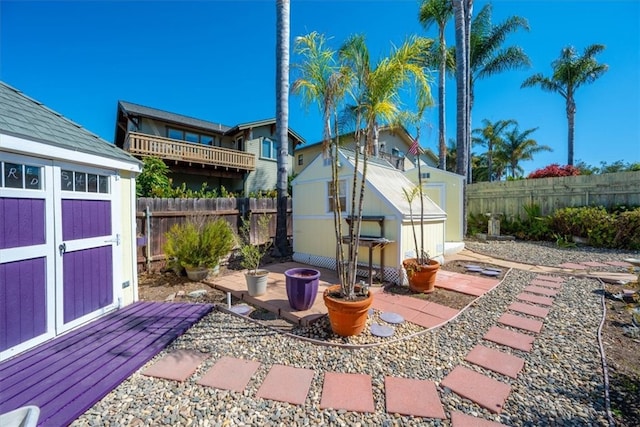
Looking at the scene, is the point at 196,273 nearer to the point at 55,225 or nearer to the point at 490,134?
the point at 55,225

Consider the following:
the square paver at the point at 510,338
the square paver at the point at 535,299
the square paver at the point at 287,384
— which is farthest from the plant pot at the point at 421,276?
the square paver at the point at 287,384

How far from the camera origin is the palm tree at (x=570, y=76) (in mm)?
15773

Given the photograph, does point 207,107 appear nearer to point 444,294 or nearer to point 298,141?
point 298,141

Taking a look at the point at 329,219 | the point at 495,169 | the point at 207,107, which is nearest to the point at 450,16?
the point at 329,219

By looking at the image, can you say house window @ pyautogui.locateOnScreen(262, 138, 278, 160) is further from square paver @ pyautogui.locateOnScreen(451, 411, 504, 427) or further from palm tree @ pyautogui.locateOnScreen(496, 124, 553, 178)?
palm tree @ pyautogui.locateOnScreen(496, 124, 553, 178)

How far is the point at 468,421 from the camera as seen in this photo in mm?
1988

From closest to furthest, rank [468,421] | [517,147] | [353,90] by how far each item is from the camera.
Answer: [468,421]
[353,90]
[517,147]

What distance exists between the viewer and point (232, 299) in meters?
4.61

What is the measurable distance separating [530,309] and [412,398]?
3218 mm

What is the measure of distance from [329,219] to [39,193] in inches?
202

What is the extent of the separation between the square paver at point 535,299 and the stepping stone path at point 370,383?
5.23 feet

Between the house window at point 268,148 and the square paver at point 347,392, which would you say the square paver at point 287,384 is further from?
the house window at point 268,148

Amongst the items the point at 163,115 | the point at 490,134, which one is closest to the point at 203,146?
the point at 163,115

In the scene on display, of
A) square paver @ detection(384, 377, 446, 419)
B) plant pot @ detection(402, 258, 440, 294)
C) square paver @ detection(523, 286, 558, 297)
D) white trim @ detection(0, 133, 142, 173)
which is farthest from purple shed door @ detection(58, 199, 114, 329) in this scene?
square paver @ detection(523, 286, 558, 297)
